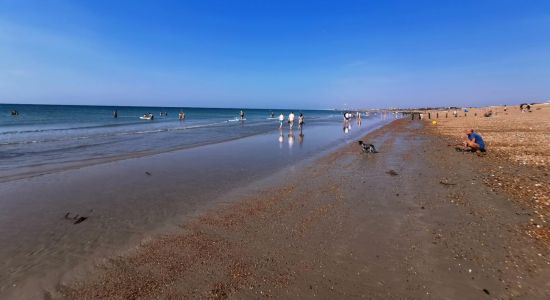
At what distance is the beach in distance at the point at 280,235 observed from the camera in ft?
14.4

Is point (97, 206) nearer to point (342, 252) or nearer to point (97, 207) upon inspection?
point (97, 207)

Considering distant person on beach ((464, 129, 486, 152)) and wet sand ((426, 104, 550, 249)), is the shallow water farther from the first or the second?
distant person on beach ((464, 129, 486, 152))

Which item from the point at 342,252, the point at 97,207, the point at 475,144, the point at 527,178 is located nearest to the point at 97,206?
the point at 97,207

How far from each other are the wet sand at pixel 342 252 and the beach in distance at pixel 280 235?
3 centimetres

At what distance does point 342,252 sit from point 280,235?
1.30 meters

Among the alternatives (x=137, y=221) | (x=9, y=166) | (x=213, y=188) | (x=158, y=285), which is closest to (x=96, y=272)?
(x=158, y=285)

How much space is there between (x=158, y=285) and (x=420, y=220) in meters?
5.53

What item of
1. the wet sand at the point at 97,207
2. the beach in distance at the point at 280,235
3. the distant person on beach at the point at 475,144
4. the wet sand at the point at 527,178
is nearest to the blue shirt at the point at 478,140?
the distant person on beach at the point at 475,144

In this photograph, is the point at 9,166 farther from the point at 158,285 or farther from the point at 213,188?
the point at 158,285

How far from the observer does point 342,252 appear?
5.35 metres

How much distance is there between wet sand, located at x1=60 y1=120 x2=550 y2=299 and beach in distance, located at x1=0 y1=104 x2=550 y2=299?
1.1 inches

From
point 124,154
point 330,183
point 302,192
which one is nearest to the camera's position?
point 302,192

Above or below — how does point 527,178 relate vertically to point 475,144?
below

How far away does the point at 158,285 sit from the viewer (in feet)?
14.4
